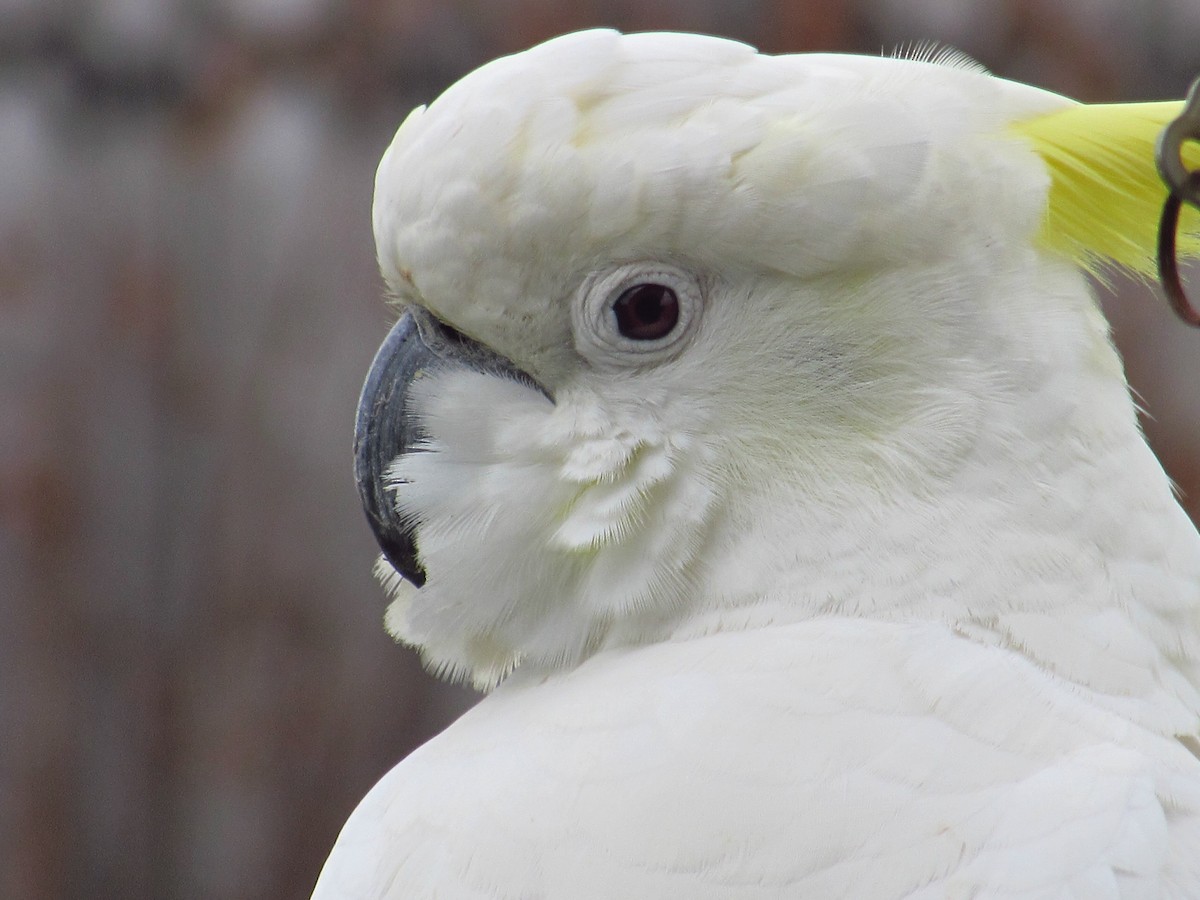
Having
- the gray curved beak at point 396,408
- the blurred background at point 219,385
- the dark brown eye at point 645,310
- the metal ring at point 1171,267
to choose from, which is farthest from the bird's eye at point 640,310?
the blurred background at point 219,385

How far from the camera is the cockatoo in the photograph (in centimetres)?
75

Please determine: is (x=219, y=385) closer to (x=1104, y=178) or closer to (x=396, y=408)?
(x=396, y=408)

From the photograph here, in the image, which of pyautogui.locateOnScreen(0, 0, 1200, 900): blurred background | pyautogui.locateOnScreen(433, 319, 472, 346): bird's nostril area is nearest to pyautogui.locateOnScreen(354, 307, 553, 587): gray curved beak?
pyautogui.locateOnScreen(433, 319, 472, 346): bird's nostril area

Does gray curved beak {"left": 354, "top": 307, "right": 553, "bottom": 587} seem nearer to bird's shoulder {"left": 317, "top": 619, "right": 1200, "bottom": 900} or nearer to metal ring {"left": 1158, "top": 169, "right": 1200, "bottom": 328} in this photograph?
bird's shoulder {"left": 317, "top": 619, "right": 1200, "bottom": 900}

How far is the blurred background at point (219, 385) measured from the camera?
192 cm

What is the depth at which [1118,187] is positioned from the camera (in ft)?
2.72

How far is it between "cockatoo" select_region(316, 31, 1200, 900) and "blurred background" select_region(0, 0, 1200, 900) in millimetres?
1113

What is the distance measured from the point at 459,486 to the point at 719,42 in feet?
1.19

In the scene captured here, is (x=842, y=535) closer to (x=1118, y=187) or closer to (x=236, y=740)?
(x=1118, y=187)

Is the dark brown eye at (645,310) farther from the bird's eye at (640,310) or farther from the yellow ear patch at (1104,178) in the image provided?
the yellow ear patch at (1104,178)

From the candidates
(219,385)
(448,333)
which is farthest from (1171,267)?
(219,385)

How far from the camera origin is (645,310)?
83 centimetres

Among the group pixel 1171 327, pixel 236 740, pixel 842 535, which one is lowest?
pixel 236 740

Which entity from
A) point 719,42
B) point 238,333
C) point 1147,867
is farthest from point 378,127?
point 1147,867
